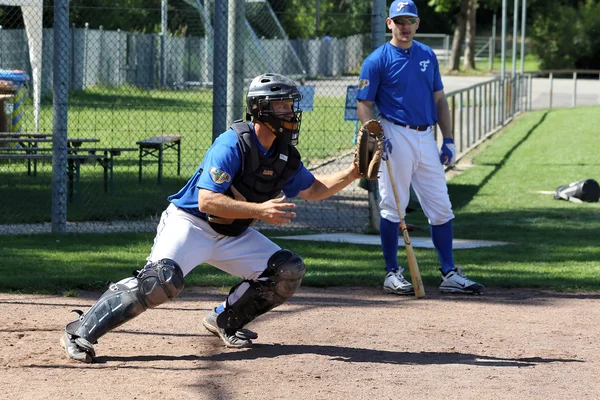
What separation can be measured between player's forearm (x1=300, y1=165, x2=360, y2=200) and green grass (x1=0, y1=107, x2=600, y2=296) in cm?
216

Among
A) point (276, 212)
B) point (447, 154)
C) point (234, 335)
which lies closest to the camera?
point (276, 212)

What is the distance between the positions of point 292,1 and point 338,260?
476cm

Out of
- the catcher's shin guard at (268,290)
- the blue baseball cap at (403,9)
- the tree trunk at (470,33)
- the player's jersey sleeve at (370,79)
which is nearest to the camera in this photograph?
the catcher's shin guard at (268,290)

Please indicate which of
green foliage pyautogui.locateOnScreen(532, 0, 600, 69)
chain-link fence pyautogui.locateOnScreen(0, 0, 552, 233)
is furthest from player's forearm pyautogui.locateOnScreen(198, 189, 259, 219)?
green foliage pyautogui.locateOnScreen(532, 0, 600, 69)

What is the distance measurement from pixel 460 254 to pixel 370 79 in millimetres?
2441

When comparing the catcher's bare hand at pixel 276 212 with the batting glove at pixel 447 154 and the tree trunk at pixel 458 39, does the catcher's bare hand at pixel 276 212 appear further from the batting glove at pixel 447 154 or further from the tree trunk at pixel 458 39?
the tree trunk at pixel 458 39

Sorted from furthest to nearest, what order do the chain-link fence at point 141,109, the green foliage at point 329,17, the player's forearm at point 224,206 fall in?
the chain-link fence at point 141,109
the green foliage at point 329,17
the player's forearm at point 224,206

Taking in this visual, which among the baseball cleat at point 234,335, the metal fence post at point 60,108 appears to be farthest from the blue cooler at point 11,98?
the baseball cleat at point 234,335

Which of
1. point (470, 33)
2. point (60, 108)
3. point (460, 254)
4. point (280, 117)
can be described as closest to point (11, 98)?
point (60, 108)

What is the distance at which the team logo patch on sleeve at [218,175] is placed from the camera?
5.10m

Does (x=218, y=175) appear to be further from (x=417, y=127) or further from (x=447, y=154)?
(x=447, y=154)

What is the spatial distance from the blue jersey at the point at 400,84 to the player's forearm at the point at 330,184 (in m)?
1.88

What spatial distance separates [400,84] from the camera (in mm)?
7484

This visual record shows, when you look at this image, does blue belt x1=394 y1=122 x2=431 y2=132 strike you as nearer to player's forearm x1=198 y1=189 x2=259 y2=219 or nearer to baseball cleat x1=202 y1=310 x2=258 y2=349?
baseball cleat x1=202 y1=310 x2=258 y2=349
